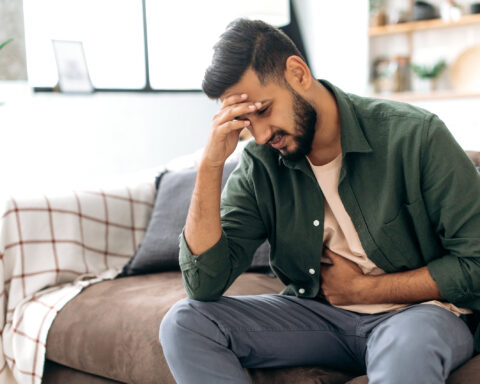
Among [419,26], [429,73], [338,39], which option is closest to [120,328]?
[429,73]

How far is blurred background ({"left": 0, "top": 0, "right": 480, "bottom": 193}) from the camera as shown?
3.23 metres

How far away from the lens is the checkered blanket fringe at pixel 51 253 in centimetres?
174

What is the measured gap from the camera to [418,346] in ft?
3.13

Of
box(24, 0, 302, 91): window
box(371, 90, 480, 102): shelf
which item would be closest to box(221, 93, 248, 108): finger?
box(24, 0, 302, 91): window

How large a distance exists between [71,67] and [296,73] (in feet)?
8.51

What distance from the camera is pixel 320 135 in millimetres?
1303

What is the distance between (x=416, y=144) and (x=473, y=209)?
6.7 inches

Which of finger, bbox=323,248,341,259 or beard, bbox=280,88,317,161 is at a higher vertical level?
beard, bbox=280,88,317,161

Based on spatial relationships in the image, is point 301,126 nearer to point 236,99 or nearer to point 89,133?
point 236,99

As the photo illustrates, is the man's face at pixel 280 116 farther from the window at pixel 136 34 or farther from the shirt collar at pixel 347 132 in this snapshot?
the window at pixel 136 34

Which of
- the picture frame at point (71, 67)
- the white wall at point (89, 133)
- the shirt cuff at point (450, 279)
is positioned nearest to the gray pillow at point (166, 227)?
the shirt cuff at point (450, 279)

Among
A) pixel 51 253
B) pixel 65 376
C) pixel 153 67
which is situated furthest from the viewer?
pixel 153 67

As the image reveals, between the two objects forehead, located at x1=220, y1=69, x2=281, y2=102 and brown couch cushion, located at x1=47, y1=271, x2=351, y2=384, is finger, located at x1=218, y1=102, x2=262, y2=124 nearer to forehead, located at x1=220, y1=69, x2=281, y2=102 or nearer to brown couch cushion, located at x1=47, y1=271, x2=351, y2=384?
forehead, located at x1=220, y1=69, x2=281, y2=102

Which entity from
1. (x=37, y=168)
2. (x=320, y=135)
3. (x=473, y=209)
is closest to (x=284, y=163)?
(x=320, y=135)
